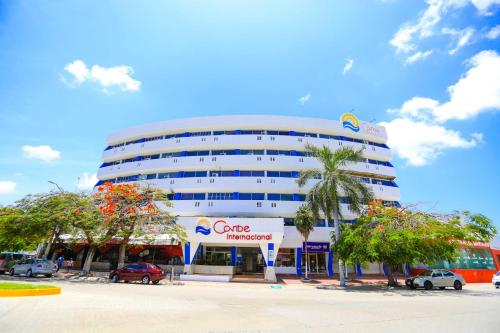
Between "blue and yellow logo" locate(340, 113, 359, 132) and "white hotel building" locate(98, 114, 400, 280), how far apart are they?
0.51ft

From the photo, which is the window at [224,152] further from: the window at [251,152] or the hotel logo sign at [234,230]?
the hotel logo sign at [234,230]

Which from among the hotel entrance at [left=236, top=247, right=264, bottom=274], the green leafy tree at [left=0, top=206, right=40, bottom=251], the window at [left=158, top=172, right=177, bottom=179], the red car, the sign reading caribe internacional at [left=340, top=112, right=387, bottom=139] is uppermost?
the sign reading caribe internacional at [left=340, top=112, right=387, bottom=139]

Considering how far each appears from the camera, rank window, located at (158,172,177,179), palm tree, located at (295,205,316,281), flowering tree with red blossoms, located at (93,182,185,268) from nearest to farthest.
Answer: flowering tree with red blossoms, located at (93,182,185,268)
palm tree, located at (295,205,316,281)
window, located at (158,172,177,179)

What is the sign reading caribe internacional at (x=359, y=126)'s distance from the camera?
124 ft

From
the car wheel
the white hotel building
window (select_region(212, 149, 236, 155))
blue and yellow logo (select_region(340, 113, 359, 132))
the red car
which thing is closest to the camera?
the red car

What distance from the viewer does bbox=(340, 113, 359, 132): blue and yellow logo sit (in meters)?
37.9

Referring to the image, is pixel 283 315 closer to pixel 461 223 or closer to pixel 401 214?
pixel 401 214

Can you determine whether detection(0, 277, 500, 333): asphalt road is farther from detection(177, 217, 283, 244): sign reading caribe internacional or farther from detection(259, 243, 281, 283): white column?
detection(177, 217, 283, 244): sign reading caribe internacional

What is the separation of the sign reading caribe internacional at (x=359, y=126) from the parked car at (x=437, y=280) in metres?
20.7

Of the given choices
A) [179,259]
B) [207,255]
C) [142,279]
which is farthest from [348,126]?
[142,279]

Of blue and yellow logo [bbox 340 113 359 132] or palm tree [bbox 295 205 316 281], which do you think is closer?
palm tree [bbox 295 205 316 281]

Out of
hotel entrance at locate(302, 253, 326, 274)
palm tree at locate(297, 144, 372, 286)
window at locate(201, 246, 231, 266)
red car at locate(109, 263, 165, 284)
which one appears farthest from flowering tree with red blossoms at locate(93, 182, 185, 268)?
hotel entrance at locate(302, 253, 326, 274)

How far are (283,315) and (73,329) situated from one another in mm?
6341

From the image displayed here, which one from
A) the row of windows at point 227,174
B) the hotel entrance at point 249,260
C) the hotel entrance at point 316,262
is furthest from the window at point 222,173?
the hotel entrance at point 316,262
